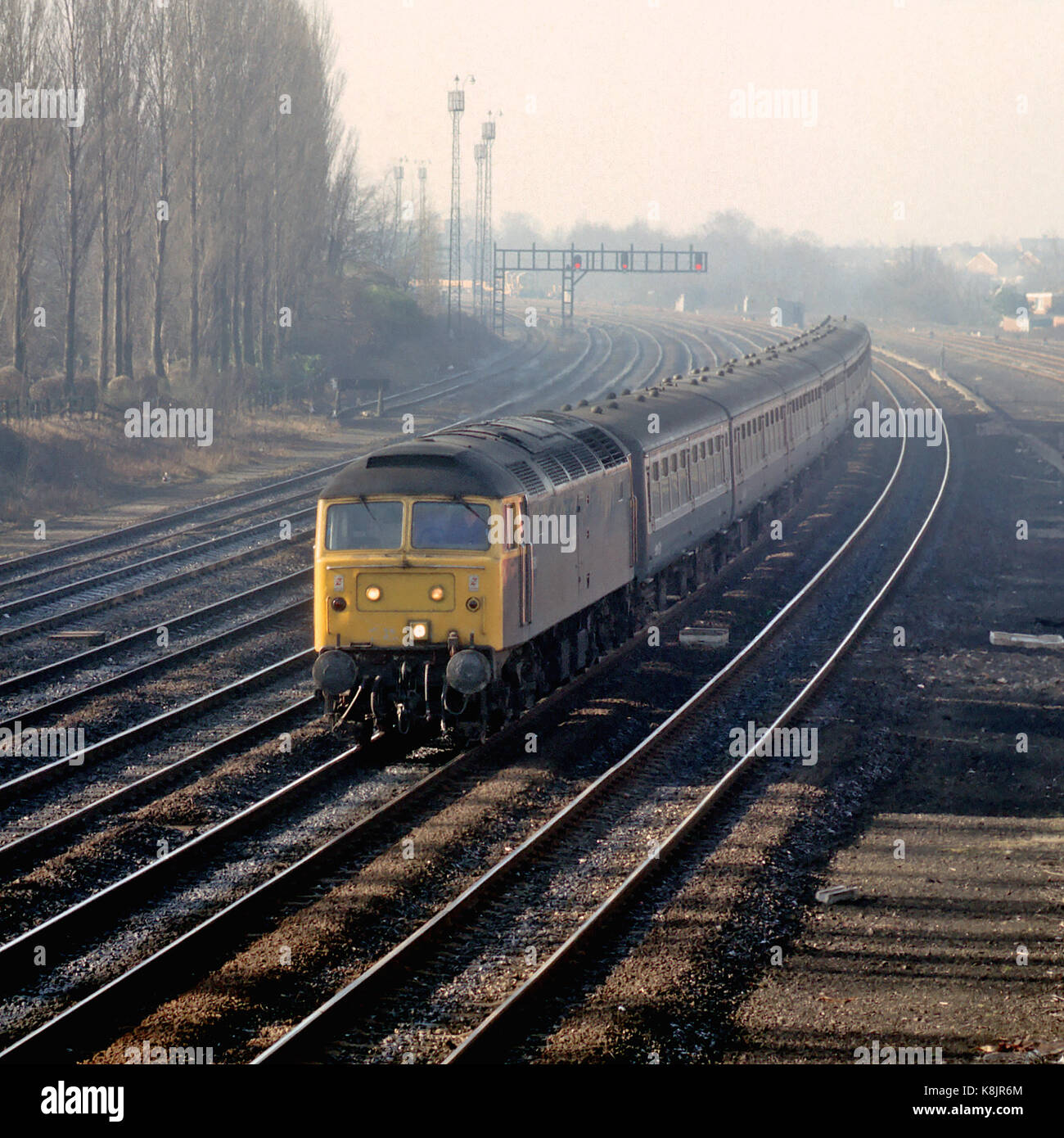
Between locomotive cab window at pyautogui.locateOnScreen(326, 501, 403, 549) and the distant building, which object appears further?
the distant building

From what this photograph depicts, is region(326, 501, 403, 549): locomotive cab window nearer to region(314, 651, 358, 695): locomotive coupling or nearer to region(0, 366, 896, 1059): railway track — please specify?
region(314, 651, 358, 695): locomotive coupling

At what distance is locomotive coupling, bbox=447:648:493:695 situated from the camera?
575 inches

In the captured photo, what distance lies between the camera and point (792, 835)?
13.5m

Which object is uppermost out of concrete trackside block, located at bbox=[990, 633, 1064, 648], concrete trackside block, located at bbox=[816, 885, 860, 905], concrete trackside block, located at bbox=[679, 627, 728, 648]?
concrete trackside block, located at bbox=[679, 627, 728, 648]

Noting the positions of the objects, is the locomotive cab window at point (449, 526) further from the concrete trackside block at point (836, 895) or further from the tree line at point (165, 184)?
the tree line at point (165, 184)

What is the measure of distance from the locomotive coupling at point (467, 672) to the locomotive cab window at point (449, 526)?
46.0 inches

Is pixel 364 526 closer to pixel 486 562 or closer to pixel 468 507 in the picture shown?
pixel 468 507

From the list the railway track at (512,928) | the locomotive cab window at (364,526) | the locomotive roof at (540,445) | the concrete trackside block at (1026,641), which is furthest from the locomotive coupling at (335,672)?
the concrete trackside block at (1026,641)

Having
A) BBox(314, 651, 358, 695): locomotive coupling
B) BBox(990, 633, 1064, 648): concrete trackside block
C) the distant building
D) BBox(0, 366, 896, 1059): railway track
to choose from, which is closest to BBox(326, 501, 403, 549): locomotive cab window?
BBox(314, 651, 358, 695): locomotive coupling

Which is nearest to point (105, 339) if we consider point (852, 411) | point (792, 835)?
point (852, 411)

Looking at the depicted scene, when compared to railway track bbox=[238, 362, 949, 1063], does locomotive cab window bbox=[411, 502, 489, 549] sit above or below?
above

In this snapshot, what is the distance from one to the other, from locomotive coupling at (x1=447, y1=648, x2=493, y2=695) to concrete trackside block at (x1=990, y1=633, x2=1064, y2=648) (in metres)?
10.3

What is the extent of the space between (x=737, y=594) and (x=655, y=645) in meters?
4.39

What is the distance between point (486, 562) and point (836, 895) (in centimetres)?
505
